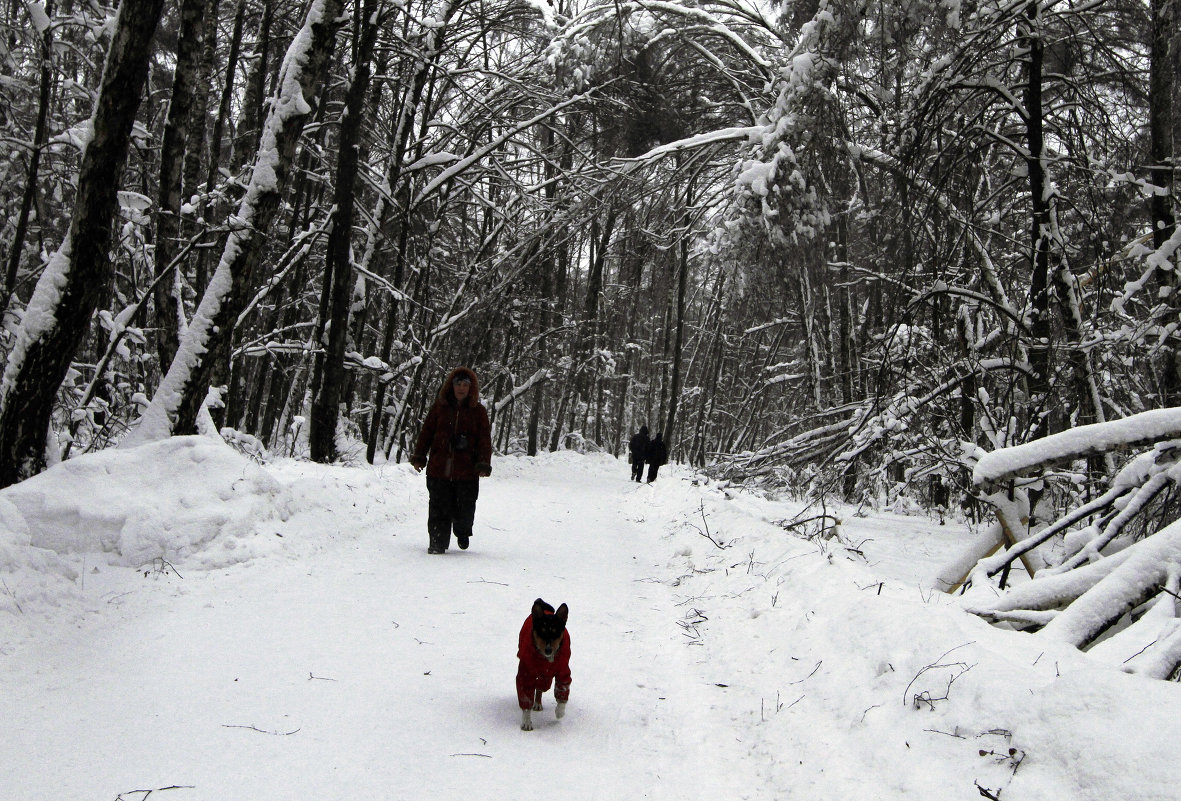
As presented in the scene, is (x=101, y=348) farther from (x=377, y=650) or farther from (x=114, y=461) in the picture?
(x=377, y=650)

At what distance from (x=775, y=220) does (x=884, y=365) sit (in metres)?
2.51

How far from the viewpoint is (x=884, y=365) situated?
6219 mm

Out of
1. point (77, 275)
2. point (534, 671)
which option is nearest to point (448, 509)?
point (77, 275)

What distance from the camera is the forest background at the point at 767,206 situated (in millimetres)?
6250

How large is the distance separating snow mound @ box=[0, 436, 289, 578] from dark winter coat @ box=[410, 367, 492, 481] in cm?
162

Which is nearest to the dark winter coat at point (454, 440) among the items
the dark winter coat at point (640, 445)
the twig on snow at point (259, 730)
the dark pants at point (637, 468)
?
the twig on snow at point (259, 730)

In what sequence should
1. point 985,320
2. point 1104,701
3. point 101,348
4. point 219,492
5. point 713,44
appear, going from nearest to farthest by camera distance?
point 1104,701, point 219,492, point 985,320, point 101,348, point 713,44

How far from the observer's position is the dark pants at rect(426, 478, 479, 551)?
7707mm

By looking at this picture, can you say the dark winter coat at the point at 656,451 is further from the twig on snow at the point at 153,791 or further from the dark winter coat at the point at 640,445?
the twig on snow at the point at 153,791

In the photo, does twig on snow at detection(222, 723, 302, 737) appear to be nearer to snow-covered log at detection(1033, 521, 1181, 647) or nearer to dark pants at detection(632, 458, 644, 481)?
snow-covered log at detection(1033, 521, 1181, 647)

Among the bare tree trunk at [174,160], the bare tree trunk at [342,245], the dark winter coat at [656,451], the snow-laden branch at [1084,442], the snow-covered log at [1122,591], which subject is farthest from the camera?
the dark winter coat at [656,451]

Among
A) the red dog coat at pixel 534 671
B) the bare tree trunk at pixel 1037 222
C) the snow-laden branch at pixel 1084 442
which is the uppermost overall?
the bare tree trunk at pixel 1037 222

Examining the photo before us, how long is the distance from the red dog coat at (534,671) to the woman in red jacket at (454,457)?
4.14 m

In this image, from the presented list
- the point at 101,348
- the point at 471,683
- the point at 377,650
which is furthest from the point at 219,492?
the point at 101,348
